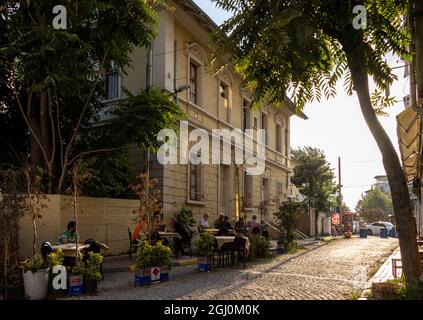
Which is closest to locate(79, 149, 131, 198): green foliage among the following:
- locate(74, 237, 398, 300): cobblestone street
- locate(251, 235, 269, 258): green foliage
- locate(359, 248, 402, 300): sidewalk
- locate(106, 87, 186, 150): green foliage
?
locate(106, 87, 186, 150): green foliage

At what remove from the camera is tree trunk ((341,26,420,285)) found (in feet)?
24.6

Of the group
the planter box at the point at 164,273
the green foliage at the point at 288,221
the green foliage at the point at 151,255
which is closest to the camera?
the green foliage at the point at 151,255

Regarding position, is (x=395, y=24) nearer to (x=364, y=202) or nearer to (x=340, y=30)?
(x=340, y=30)

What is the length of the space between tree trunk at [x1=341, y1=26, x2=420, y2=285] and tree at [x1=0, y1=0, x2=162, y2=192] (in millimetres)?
4817

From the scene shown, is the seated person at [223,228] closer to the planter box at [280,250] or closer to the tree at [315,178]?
the planter box at [280,250]

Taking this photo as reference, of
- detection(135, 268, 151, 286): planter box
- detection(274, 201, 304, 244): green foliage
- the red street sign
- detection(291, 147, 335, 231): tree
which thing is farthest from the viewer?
the red street sign

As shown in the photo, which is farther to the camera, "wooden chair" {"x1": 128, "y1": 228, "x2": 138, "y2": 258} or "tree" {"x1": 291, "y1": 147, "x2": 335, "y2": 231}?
"tree" {"x1": 291, "y1": 147, "x2": 335, "y2": 231}

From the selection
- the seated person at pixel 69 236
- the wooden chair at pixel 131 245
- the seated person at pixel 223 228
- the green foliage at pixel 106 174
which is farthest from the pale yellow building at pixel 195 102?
the seated person at pixel 69 236

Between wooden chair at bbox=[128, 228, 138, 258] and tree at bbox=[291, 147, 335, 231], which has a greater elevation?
tree at bbox=[291, 147, 335, 231]

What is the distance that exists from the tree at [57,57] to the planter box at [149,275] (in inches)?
179

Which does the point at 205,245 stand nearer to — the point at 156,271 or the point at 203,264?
the point at 203,264

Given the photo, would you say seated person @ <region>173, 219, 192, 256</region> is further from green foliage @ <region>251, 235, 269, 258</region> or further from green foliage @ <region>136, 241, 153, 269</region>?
green foliage @ <region>136, 241, 153, 269</region>

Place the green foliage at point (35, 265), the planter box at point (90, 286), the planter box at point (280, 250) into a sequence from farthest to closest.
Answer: the planter box at point (280, 250) → the planter box at point (90, 286) → the green foliage at point (35, 265)

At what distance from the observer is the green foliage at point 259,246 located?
53.0ft
